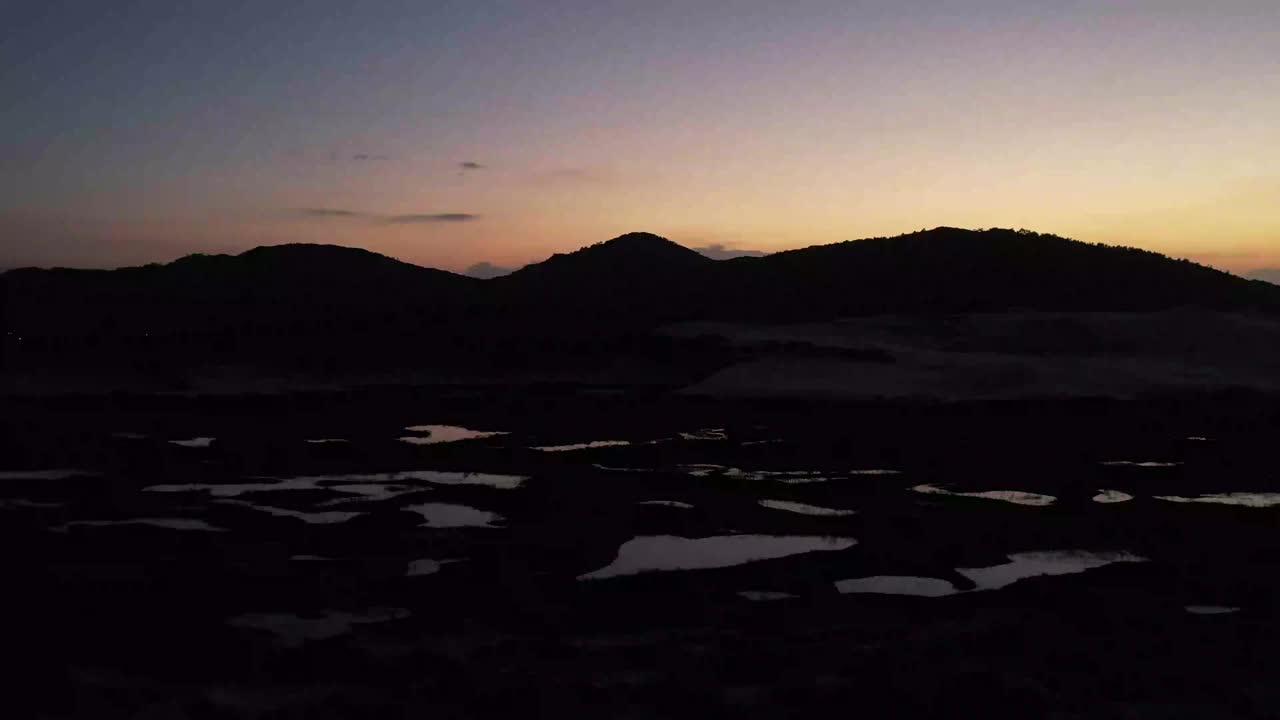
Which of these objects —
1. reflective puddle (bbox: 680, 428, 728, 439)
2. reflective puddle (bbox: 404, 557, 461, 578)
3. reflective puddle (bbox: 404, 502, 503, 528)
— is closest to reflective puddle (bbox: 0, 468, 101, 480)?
reflective puddle (bbox: 404, 502, 503, 528)

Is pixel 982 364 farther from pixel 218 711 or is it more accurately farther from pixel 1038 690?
pixel 218 711

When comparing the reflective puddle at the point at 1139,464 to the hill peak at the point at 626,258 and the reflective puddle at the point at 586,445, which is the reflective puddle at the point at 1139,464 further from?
the hill peak at the point at 626,258

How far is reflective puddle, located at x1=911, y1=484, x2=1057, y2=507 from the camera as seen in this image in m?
12.2

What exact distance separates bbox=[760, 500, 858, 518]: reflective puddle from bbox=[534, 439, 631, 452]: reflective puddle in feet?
18.3

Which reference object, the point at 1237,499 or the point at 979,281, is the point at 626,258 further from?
the point at 1237,499

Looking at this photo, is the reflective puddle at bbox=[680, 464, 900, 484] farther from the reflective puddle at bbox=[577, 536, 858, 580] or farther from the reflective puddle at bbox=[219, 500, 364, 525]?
the reflective puddle at bbox=[219, 500, 364, 525]

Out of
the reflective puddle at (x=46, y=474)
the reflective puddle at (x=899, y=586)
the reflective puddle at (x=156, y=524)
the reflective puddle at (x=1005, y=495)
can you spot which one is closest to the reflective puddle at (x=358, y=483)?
the reflective puddle at (x=156, y=524)

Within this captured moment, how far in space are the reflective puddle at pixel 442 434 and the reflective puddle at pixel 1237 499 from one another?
10930mm

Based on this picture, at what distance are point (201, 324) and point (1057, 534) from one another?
174 ft

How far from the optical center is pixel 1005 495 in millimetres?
12711

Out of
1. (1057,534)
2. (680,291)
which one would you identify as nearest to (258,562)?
(1057,534)

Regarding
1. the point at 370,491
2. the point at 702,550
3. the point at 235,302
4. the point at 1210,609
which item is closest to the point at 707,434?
the point at 370,491

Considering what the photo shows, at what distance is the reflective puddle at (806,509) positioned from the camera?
450 inches

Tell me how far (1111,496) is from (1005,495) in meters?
1.21
